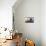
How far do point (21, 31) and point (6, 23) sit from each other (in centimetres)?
107

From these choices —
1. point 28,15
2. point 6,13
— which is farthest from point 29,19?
point 6,13

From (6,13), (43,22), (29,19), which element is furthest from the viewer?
(29,19)

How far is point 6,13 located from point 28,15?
1185mm

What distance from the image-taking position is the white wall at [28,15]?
484 cm

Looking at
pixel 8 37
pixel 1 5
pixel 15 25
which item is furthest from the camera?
pixel 15 25

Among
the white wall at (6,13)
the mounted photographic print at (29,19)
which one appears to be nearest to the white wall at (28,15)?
the mounted photographic print at (29,19)

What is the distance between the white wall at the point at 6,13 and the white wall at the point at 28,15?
34.4 inches

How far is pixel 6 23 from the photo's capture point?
3984mm

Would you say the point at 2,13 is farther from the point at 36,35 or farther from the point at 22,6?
the point at 36,35

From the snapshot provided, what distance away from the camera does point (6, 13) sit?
3.97m

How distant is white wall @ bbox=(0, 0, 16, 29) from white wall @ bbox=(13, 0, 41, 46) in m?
0.87

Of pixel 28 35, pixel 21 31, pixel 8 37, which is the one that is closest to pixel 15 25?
pixel 21 31

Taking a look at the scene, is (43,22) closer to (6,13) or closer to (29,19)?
(29,19)

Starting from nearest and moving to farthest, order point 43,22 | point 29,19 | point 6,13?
point 6,13 → point 43,22 → point 29,19
